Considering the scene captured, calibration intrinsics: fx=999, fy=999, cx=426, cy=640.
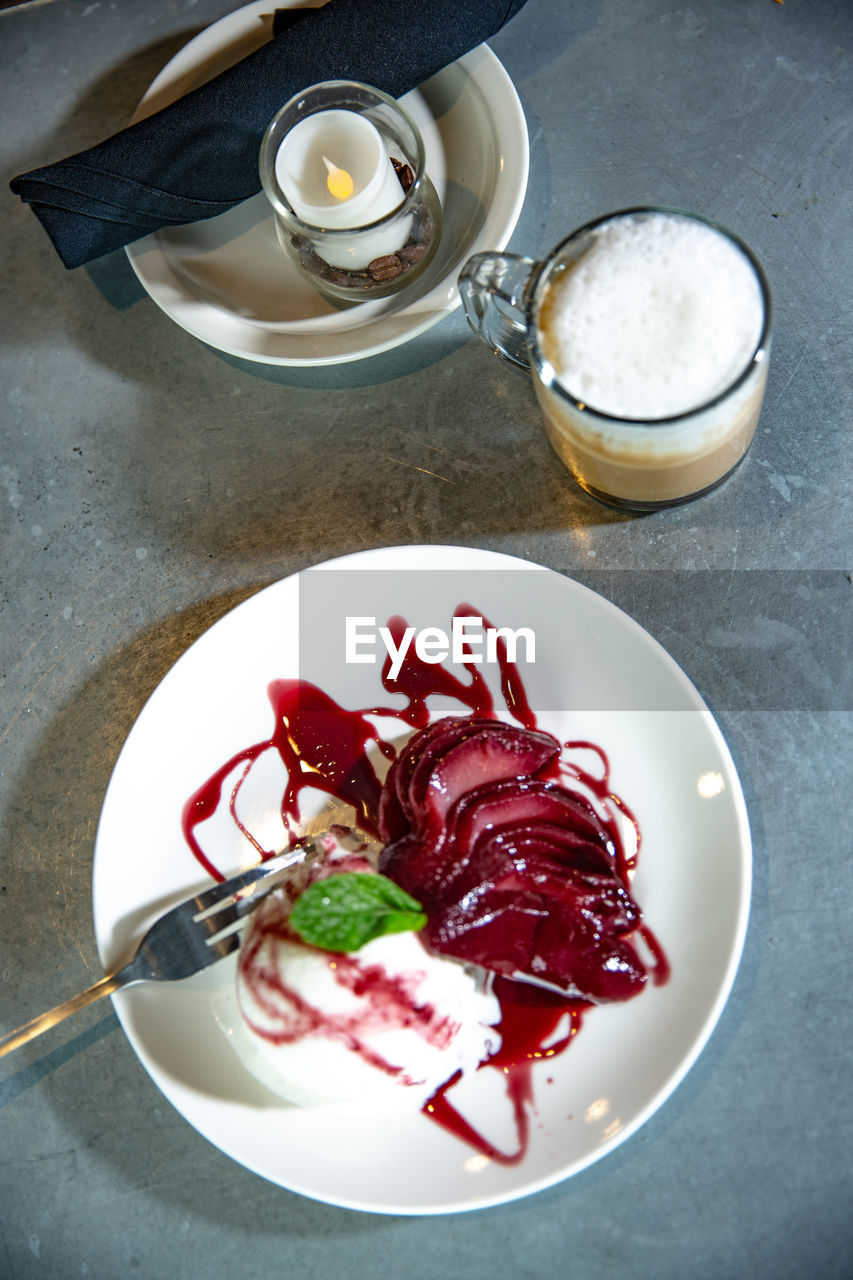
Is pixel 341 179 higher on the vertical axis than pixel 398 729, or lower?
higher

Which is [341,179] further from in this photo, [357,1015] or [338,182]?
[357,1015]

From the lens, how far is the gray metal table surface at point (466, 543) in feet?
3.48

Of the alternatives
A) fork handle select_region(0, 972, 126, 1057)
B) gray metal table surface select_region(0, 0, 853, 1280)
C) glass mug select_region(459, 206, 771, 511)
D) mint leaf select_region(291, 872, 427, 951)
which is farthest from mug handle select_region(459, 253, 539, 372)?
fork handle select_region(0, 972, 126, 1057)

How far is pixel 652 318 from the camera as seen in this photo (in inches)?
35.4

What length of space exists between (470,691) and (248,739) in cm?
26

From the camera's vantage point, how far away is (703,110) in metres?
1.27

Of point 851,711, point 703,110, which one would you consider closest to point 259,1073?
point 851,711

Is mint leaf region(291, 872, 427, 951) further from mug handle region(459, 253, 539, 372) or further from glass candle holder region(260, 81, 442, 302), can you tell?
glass candle holder region(260, 81, 442, 302)

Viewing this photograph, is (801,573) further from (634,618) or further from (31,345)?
(31,345)

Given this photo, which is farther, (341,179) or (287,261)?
(287,261)

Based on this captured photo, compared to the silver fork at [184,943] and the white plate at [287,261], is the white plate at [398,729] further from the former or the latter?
the white plate at [287,261]

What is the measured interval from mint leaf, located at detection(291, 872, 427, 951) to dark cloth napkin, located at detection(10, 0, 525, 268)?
0.78 m

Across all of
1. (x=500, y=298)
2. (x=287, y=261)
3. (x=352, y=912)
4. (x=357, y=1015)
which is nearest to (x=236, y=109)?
(x=287, y=261)

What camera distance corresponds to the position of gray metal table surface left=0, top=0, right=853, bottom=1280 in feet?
3.48
